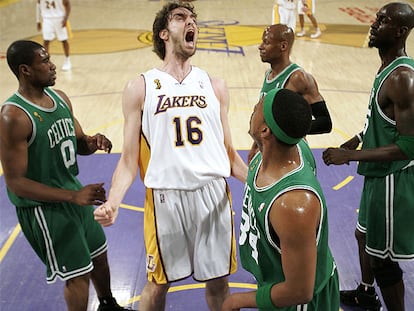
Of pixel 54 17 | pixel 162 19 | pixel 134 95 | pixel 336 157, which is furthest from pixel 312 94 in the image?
pixel 54 17

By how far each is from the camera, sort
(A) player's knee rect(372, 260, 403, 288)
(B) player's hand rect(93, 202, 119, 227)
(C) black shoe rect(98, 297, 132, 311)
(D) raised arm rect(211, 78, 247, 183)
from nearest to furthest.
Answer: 1. (B) player's hand rect(93, 202, 119, 227)
2. (D) raised arm rect(211, 78, 247, 183)
3. (A) player's knee rect(372, 260, 403, 288)
4. (C) black shoe rect(98, 297, 132, 311)

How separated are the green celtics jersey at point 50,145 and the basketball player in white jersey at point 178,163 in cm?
43

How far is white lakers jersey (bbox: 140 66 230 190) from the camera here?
2.96 m

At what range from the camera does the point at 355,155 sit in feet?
10.2

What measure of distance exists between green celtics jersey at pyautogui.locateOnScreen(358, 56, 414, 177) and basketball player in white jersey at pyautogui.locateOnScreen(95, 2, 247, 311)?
0.97 metres

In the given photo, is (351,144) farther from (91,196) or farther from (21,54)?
(21,54)

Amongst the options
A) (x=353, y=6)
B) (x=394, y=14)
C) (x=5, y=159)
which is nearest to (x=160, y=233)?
(x=5, y=159)

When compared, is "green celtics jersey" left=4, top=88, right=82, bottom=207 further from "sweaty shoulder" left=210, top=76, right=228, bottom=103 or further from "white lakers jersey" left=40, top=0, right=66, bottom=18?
"white lakers jersey" left=40, top=0, right=66, bottom=18

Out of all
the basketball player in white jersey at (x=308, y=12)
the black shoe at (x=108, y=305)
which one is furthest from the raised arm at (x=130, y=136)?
the basketball player in white jersey at (x=308, y=12)

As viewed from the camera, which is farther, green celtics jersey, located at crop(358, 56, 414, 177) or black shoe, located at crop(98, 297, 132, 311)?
black shoe, located at crop(98, 297, 132, 311)

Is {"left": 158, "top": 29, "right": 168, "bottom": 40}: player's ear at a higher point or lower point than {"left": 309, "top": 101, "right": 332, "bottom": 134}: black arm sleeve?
higher

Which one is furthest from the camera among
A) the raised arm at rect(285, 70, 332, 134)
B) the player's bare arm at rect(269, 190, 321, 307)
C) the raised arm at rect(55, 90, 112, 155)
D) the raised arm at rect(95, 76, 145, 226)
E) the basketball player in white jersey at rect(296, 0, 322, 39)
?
the basketball player in white jersey at rect(296, 0, 322, 39)

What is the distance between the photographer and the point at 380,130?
3.22 metres

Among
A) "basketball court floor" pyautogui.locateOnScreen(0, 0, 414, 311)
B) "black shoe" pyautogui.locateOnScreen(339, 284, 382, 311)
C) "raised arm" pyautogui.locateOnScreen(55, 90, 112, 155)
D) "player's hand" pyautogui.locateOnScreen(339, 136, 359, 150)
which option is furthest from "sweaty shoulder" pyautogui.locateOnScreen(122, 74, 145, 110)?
"black shoe" pyautogui.locateOnScreen(339, 284, 382, 311)
